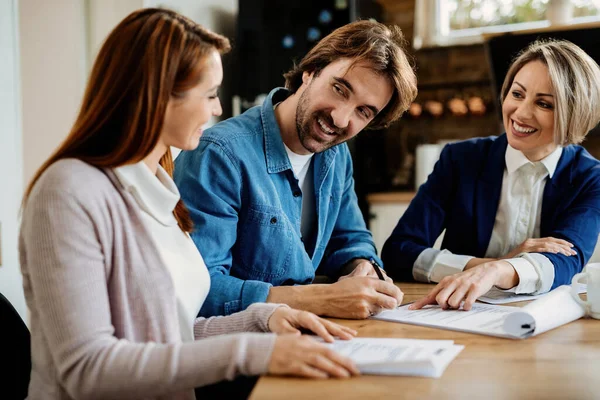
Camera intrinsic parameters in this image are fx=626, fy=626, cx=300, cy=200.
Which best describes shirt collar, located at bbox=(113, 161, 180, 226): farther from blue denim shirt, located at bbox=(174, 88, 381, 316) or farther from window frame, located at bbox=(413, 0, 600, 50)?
window frame, located at bbox=(413, 0, 600, 50)

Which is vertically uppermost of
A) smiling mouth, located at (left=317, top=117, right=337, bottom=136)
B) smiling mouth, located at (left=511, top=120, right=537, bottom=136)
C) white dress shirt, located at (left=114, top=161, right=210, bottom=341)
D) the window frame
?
the window frame

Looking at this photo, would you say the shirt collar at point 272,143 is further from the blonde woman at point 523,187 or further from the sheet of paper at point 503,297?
the sheet of paper at point 503,297

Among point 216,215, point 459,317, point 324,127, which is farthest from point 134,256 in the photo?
point 324,127

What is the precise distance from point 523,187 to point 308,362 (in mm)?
1214

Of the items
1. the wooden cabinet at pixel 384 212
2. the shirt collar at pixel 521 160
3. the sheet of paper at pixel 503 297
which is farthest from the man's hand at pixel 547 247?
the wooden cabinet at pixel 384 212

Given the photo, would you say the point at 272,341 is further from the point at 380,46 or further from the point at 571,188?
the point at 571,188

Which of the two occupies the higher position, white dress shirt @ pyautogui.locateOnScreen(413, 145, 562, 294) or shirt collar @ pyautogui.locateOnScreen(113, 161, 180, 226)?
shirt collar @ pyautogui.locateOnScreen(113, 161, 180, 226)

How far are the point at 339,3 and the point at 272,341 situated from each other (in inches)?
122

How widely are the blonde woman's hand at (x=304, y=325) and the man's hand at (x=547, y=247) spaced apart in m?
0.74

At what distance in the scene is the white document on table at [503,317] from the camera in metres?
1.15

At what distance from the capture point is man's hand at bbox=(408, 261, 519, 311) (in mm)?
1370

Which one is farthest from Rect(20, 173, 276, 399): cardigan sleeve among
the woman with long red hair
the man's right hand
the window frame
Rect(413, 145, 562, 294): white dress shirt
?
the window frame

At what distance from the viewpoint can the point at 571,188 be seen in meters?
1.85

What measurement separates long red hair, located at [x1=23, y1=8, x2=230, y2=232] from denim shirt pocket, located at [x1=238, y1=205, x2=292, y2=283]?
547mm
